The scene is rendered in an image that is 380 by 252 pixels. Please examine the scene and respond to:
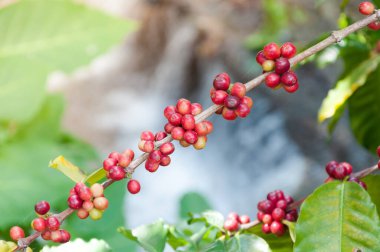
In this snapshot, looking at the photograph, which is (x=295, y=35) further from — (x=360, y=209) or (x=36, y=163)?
(x=360, y=209)

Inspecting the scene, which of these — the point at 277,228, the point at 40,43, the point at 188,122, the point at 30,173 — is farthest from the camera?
the point at 40,43

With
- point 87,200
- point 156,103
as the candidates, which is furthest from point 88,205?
point 156,103

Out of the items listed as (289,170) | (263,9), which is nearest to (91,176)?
(289,170)

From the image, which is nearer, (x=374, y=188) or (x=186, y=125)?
(x=186, y=125)

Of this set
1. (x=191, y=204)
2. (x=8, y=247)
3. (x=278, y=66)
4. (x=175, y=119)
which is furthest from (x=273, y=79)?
(x=191, y=204)

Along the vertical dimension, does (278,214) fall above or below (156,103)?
below

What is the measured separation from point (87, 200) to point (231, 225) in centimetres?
22

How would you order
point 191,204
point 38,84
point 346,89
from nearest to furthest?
point 346,89
point 191,204
point 38,84

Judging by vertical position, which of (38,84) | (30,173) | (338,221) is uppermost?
(38,84)

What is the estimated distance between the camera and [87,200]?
580mm

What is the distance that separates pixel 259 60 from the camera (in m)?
0.61

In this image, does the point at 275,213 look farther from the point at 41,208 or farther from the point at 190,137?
the point at 41,208

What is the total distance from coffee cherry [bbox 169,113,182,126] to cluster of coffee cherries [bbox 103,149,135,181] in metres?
0.06

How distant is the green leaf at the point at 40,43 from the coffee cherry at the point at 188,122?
36.5 inches
